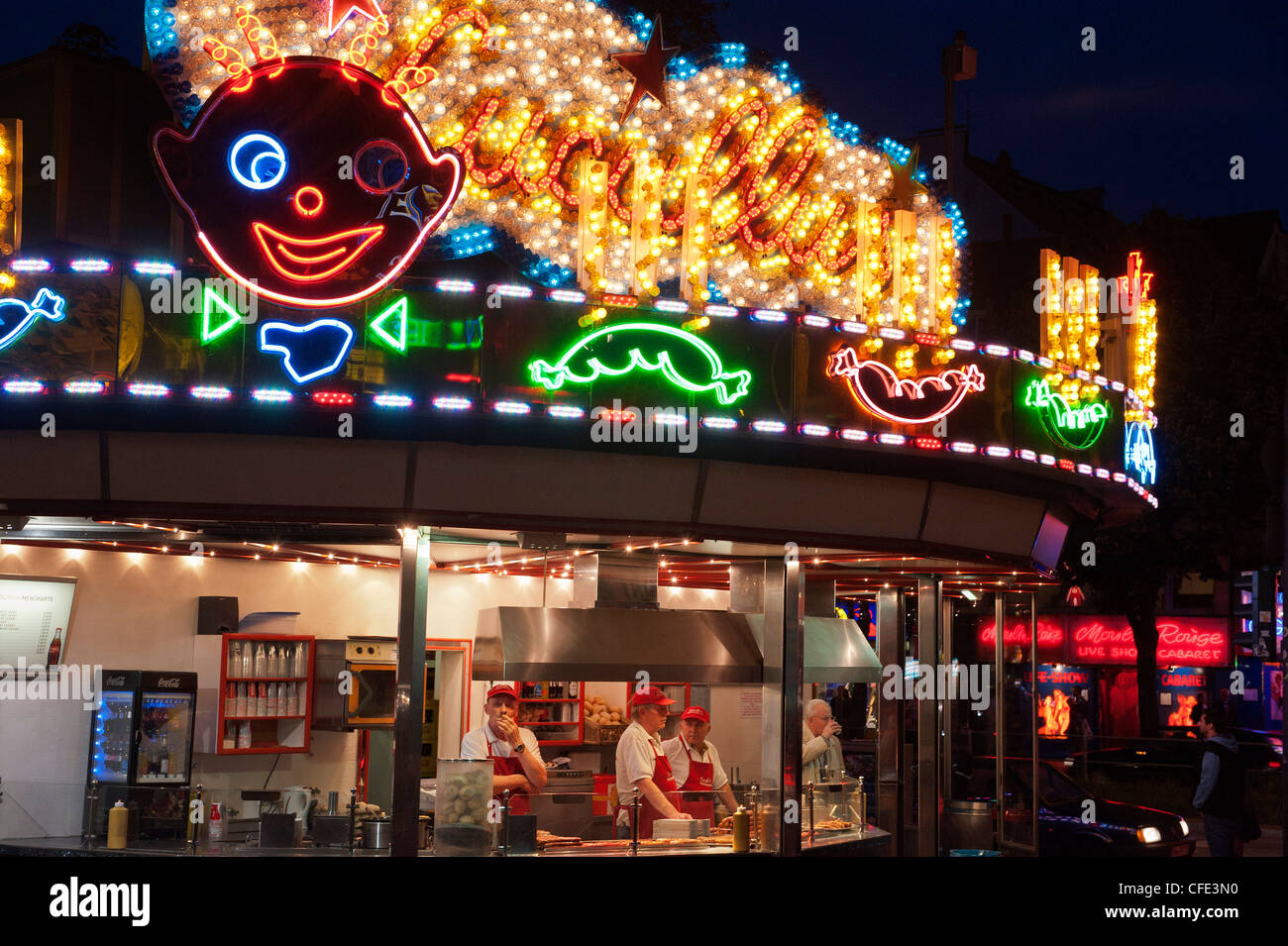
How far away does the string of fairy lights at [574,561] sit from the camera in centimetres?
1273

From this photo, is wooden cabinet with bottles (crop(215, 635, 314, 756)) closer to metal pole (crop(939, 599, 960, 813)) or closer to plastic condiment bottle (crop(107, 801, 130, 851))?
plastic condiment bottle (crop(107, 801, 130, 851))

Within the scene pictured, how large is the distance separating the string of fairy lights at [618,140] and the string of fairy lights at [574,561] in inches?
99.6

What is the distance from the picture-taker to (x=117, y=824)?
1086 centimetres

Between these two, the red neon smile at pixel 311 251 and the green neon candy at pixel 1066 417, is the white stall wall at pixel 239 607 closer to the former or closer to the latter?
the red neon smile at pixel 311 251

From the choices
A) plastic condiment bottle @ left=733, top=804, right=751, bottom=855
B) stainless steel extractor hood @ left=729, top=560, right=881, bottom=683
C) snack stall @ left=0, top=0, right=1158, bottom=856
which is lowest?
plastic condiment bottle @ left=733, top=804, right=751, bottom=855

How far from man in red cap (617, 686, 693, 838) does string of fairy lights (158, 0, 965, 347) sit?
3813 mm

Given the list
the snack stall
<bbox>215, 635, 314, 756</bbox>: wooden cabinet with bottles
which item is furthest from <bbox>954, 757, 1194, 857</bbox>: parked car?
<bbox>215, 635, 314, 756</bbox>: wooden cabinet with bottles

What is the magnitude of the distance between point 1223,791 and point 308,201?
33.7 ft

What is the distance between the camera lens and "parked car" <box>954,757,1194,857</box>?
1591cm

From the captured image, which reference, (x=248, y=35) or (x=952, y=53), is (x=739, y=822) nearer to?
(x=248, y=35)

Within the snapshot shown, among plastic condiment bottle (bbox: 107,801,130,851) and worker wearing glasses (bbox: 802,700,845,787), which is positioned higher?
worker wearing glasses (bbox: 802,700,845,787)

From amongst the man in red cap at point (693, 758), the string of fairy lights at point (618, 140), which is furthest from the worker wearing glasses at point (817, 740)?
the string of fairy lights at point (618, 140)

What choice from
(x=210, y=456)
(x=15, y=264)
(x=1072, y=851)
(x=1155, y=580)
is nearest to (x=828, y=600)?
(x=1072, y=851)
